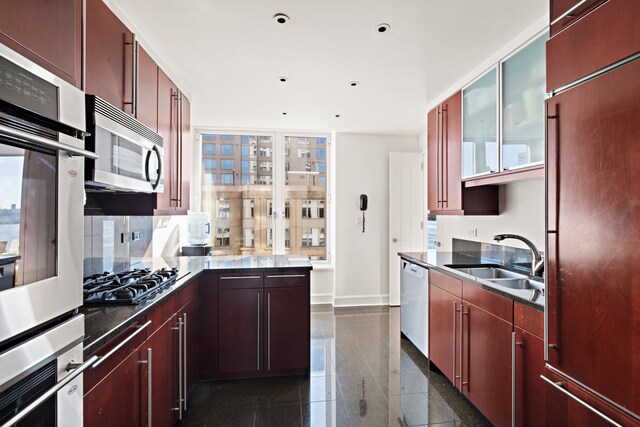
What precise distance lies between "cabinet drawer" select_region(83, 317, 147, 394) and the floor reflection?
100 centimetres

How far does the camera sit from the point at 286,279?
2.69 metres

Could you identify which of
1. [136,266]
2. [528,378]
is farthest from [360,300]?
[528,378]

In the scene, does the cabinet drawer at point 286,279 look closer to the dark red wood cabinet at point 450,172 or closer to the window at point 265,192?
the dark red wood cabinet at point 450,172

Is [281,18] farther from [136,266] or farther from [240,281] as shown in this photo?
[136,266]

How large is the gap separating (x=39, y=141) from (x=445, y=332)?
8.64 ft

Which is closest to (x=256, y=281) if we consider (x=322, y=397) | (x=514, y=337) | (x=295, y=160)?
(x=322, y=397)

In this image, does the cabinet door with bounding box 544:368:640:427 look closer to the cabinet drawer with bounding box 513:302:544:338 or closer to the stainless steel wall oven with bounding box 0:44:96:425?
the cabinet drawer with bounding box 513:302:544:338

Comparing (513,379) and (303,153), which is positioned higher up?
(303,153)

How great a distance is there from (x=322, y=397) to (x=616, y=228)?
2.12m

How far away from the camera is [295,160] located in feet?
16.7

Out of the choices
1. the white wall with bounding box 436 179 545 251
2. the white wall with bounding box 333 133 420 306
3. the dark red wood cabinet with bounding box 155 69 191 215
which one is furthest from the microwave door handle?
the white wall with bounding box 333 133 420 306

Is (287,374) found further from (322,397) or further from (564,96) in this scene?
(564,96)

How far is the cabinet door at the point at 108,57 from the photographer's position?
1532mm

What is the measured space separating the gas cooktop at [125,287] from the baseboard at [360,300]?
2.99 m
